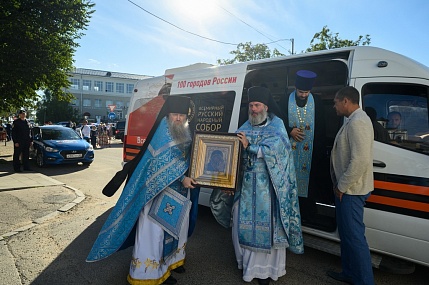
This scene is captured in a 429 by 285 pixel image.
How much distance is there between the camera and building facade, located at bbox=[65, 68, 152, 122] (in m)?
60.7

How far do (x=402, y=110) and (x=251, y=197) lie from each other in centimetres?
201

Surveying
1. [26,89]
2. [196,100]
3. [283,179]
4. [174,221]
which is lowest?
[174,221]

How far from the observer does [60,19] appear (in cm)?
1255

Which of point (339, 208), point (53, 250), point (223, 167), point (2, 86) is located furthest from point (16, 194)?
point (2, 86)

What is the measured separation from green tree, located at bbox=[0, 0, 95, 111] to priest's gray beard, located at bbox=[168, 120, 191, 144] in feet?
37.3

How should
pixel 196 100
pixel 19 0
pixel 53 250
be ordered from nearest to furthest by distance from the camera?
pixel 53 250 → pixel 196 100 → pixel 19 0

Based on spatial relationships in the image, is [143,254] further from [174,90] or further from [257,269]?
[174,90]

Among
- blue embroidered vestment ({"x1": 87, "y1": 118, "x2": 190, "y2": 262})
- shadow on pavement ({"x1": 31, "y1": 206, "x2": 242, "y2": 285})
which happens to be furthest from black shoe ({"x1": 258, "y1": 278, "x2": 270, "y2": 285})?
blue embroidered vestment ({"x1": 87, "y1": 118, "x2": 190, "y2": 262})

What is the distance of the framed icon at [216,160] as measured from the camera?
3037mm

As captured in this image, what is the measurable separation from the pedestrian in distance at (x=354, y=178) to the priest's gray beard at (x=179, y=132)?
65.7 inches

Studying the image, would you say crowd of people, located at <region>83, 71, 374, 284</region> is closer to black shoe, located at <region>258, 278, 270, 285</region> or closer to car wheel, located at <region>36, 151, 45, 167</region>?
black shoe, located at <region>258, 278, 270, 285</region>

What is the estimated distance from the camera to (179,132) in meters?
3.25

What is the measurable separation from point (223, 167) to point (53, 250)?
9.04 ft

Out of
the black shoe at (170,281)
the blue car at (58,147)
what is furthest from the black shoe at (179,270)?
the blue car at (58,147)
